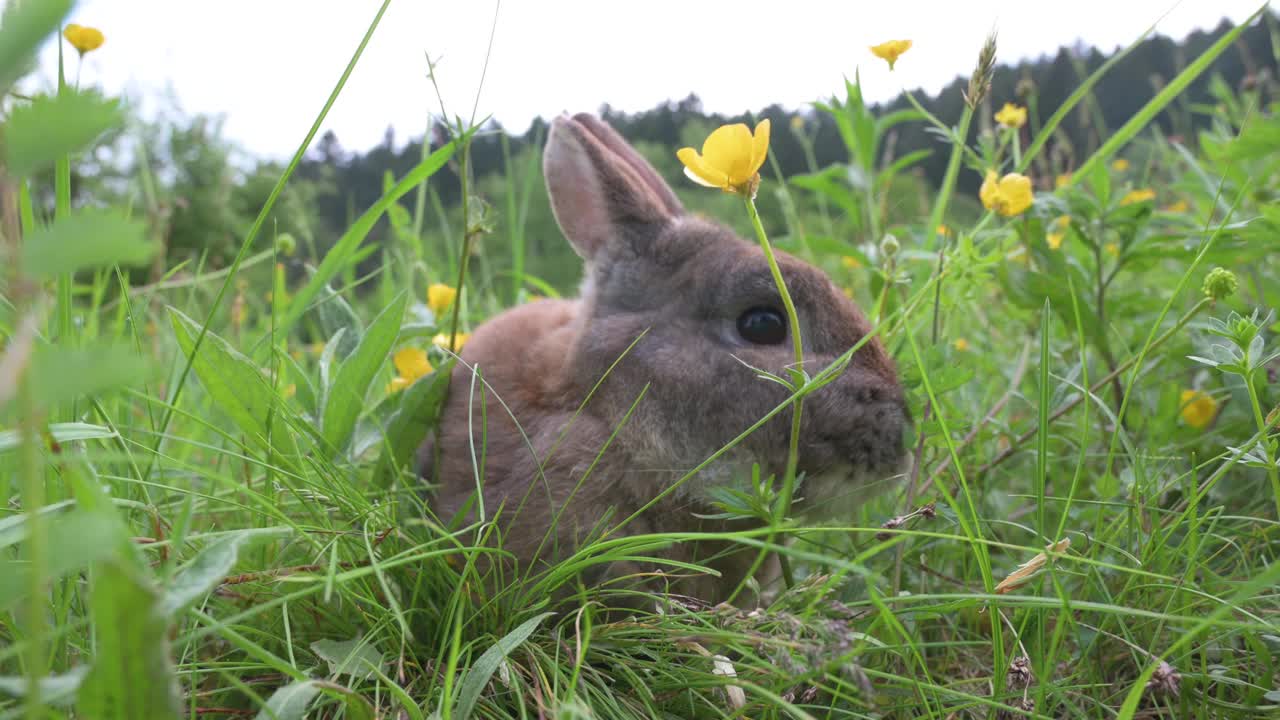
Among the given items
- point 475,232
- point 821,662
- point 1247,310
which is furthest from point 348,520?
point 1247,310

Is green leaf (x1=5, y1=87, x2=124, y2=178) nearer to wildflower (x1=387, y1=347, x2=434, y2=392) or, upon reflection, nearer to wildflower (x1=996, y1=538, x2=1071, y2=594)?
wildflower (x1=996, y1=538, x2=1071, y2=594)

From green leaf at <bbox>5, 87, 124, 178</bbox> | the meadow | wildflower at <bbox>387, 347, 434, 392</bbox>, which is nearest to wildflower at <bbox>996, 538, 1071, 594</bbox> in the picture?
the meadow

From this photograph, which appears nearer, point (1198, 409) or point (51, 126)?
point (51, 126)

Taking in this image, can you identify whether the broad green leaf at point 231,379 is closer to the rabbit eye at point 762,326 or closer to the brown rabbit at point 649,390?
the brown rabbit at point 649,390

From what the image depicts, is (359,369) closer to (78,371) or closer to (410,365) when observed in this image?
(410,365)

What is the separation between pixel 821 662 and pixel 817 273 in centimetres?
140

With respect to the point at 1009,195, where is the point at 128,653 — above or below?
below

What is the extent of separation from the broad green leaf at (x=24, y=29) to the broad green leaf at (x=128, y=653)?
16.8 inches

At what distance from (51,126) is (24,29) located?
0.24 ft

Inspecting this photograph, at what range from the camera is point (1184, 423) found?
2.33m

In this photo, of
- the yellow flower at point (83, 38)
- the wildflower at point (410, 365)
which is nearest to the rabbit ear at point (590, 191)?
the wildflower at point (410, 365)

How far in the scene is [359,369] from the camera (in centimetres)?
202

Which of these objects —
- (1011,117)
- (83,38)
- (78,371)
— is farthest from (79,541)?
(1011,117)

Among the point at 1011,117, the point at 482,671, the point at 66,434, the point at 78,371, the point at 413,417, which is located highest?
the point at 1011,117
